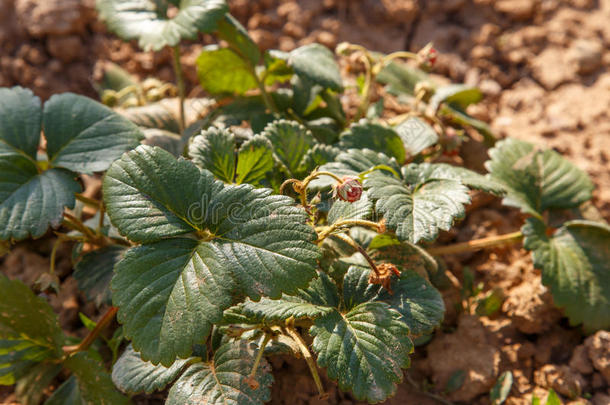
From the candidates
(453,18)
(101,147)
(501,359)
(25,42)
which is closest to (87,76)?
(25,42)

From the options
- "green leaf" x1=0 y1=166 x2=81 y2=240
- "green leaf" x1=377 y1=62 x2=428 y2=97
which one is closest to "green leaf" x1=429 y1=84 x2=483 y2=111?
"green leaf" x1=377 y1=62 x2=428 y2=97

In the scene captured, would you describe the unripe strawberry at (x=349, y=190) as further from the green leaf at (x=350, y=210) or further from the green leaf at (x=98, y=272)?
the green leaf at (x=98, y=272)

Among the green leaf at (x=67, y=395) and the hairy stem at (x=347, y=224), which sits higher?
the hairy stem at (x=347, y=224)

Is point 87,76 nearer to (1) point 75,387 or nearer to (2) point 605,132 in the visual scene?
(1) point 75,387

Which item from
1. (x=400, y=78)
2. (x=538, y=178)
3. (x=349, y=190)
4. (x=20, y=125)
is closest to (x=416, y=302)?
(x=349, y=190)

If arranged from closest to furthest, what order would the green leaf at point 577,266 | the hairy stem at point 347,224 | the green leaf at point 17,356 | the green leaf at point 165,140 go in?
the hairy stem at point 347,224, the green leaf at point 17,356, the green leaf at point 577,266, the green leaf at point 165,140

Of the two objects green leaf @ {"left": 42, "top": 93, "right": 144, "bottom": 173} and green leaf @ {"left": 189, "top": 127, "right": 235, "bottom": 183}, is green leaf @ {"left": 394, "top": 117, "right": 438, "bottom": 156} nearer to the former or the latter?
green leaf @ {"left": 189, "top": 127, "right": 235, "bottom": 183}

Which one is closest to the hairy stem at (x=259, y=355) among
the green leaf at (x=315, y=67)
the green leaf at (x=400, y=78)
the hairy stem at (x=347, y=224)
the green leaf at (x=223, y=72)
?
the hairy stem at (x=347, y=224)
